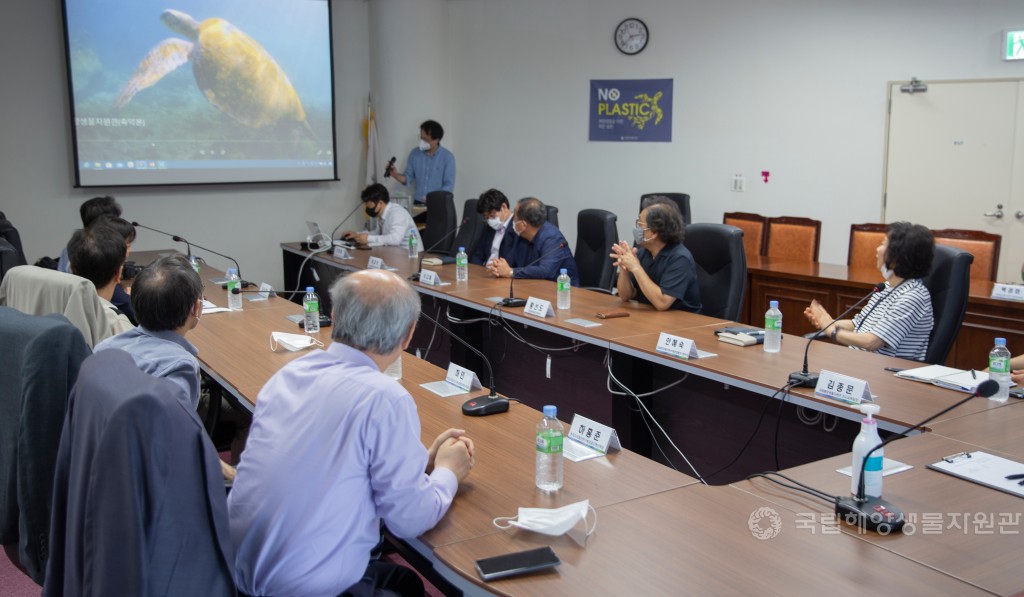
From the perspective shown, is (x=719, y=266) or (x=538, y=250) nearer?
(x=719, y=266)

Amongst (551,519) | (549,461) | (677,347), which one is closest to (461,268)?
(677,347)

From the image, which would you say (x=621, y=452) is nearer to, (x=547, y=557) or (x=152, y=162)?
(x=547, y=557)

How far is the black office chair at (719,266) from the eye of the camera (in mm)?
3689

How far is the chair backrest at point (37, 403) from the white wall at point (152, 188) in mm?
4901

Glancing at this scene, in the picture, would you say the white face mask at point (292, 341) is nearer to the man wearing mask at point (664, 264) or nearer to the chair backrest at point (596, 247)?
the man wearing mask at point (664, 264)

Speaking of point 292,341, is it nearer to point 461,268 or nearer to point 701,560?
point 461,268

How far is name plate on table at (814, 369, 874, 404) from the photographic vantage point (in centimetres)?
229

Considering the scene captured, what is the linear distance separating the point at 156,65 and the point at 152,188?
1007 mm

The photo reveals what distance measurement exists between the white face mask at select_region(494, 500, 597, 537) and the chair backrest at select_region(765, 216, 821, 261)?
4420mm

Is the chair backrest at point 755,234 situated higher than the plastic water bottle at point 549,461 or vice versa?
the chair backrest at point 755,234

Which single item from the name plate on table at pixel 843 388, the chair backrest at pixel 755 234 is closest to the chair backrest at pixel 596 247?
the chair backrest at pixel 755 234

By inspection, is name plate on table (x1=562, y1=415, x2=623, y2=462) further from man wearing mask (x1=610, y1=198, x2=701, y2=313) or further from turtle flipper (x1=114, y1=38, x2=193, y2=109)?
turtle flipper (x1=114, y1=38, x2=193, y2=109)

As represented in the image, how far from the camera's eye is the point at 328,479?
1.46m

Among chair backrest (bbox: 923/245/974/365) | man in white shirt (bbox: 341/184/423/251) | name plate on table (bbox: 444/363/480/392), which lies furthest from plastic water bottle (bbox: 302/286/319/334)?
man in white shirt (bbox: 341/184/423/251)
